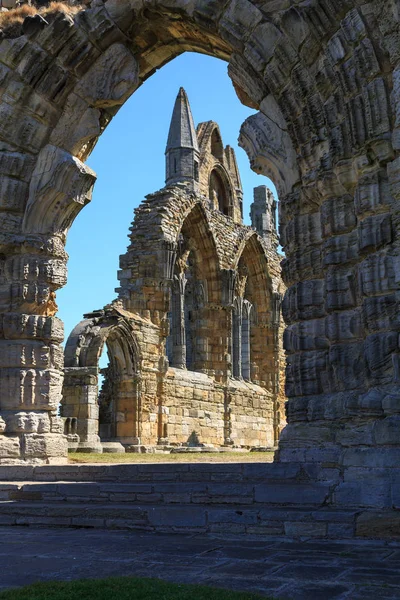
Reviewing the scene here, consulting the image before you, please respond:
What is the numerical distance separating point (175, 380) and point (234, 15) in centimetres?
1303

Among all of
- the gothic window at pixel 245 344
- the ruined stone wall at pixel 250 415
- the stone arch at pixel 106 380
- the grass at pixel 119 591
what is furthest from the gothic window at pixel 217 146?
the grass at pixel 119 591

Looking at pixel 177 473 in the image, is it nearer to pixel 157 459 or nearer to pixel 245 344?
pixel 157 459

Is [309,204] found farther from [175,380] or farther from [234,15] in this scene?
[175,380]

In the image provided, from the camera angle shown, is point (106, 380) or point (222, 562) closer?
point (222, 562)

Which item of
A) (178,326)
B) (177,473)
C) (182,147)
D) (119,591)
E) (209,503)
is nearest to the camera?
(119,591)

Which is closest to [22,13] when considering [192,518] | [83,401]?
[192,518]

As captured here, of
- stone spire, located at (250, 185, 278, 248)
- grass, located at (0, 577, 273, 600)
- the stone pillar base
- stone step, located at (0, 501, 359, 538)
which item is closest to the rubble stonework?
stone spire, located at (250, 185, 278, 248)

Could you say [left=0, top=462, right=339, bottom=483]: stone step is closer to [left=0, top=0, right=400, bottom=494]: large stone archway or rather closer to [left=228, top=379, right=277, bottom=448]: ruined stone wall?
[left=0, top=0, right=400, bottom=494]: large stone archway

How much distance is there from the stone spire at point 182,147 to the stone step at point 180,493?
63.8 ft

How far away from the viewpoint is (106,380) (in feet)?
62.8

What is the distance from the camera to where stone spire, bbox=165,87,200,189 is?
26391 millimetres

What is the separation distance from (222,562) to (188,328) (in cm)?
1892

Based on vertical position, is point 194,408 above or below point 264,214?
below

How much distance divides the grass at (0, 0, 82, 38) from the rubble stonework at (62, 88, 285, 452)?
8093 millimetres
